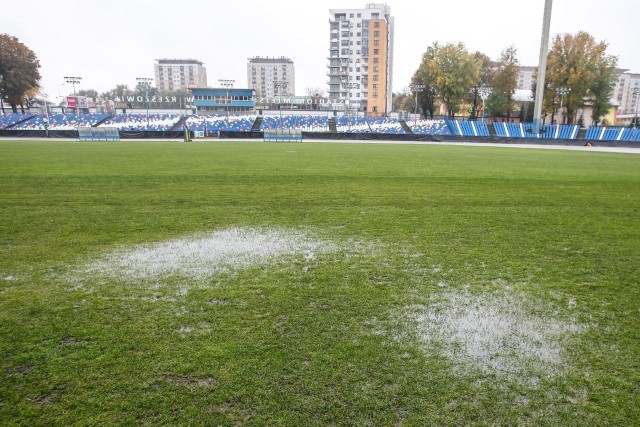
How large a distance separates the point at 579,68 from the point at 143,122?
57877mm

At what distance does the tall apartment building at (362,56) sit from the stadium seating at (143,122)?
195ft

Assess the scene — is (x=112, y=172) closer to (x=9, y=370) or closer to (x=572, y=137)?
(x=9, y=370)

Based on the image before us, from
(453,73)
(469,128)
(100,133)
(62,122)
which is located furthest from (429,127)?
(62,122)

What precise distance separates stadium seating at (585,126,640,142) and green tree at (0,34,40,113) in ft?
261

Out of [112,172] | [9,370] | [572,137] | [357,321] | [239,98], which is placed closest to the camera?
[9,370]

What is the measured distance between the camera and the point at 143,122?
2237 inches

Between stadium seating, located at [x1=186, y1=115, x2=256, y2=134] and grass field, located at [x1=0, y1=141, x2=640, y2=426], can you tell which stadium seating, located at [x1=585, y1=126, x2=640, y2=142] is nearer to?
stadium seating, located at [x1=186, y1=115, x2=256, y2=134]

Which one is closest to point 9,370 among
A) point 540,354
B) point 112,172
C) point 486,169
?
point 540,354

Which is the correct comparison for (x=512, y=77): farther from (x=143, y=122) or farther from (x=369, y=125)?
(x=143, y=122)

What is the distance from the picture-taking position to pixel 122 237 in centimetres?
697

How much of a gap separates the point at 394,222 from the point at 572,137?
48.3 m

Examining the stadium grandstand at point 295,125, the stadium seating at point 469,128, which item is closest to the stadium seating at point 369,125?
the stadium grandstand at point 295,125

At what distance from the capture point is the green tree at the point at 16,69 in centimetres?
6134

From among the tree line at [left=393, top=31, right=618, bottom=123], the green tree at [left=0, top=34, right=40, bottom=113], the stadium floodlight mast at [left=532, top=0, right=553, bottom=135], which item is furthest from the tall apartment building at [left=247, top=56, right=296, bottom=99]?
the stadium floodlight mast at [left=532, top=0, right=553, bottom=135]
